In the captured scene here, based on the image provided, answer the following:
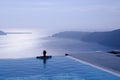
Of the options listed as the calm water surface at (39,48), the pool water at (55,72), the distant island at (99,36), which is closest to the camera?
the pool water at (55,72)

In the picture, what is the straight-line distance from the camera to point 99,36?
9762 centimetres

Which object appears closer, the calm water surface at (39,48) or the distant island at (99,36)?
the calm water surface at (39,48)

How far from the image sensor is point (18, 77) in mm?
10242

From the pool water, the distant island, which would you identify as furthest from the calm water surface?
the pool water

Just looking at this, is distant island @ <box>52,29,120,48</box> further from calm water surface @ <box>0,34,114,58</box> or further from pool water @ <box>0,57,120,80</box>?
pool water @ <box>0,57,120,80</box>

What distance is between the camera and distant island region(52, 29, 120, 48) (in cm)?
7650

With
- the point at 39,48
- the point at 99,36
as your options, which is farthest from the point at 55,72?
the point at 99,36

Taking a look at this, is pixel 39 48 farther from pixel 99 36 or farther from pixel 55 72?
pixel 55 72

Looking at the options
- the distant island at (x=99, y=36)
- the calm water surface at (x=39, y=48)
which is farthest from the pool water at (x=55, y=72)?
the distant island at (x=99, y=36)

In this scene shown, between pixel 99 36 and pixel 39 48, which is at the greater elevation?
pixel 99 36

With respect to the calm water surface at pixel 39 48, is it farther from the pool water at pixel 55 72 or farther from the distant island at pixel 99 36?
the pool water at pixel 55 72

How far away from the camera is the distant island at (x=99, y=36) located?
76.5 m

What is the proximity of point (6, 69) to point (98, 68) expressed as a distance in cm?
496

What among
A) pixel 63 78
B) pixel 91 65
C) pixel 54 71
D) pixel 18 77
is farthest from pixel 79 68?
pixel 18 77
